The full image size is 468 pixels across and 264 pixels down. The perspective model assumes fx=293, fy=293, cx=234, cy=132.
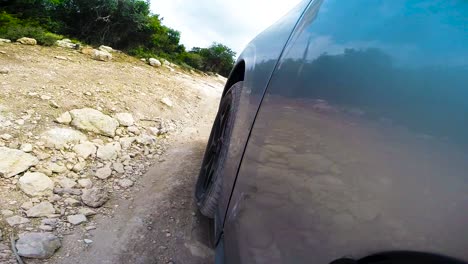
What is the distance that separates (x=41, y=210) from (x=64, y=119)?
49.6 inches

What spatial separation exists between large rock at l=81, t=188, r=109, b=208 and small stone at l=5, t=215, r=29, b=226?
392 mm

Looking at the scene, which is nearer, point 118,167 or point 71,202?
point 71,202

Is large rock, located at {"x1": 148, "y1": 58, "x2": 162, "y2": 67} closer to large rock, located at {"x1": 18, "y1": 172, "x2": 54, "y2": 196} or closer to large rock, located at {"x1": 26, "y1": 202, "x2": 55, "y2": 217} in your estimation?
large rock, located at {"x1": 18, "y1": 172, "x2": 54, "y2": 196}

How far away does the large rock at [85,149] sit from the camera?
2.67 meters

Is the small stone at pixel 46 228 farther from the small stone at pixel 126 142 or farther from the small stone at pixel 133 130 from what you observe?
the small stone at pixel 133 130

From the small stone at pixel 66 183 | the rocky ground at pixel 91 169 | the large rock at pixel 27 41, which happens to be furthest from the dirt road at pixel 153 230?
the large rock at pixel 27 41

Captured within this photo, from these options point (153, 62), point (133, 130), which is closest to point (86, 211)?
Answer: point (133, 130)

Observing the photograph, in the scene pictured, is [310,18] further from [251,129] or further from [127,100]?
[127,100]

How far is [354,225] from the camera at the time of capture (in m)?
0.68

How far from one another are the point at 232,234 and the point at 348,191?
24.5 inches

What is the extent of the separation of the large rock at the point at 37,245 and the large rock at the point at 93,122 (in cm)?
144

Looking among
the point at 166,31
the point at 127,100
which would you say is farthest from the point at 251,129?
the point at 166,31

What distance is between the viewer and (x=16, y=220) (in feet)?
6.09

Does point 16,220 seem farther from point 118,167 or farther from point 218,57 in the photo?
point 218,57
